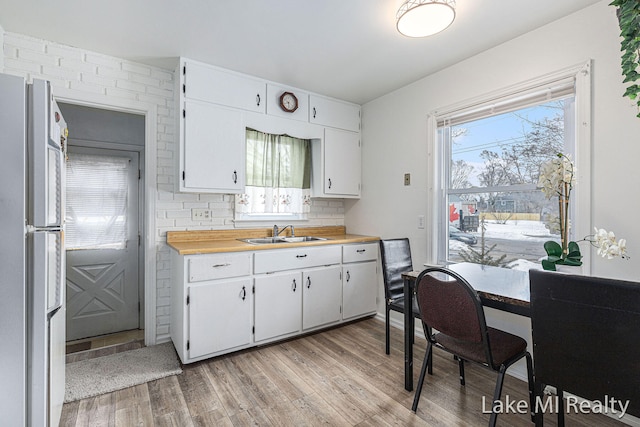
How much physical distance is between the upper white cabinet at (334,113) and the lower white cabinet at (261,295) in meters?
1.42

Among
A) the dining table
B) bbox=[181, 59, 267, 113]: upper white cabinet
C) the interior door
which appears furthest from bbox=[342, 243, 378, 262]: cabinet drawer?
the interior door

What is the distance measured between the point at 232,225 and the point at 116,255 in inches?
50.7

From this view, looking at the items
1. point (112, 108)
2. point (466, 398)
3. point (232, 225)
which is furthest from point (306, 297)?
point (112, 108)

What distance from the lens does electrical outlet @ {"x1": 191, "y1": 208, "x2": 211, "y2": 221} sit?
2.89m

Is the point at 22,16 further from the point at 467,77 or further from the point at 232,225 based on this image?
the point at 467,77

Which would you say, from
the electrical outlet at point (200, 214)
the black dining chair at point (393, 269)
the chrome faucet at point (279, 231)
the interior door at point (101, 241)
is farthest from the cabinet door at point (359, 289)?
the interior door at point (101, 241)

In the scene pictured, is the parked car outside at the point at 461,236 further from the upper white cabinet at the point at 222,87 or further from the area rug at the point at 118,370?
the area rug at the point at 118,370

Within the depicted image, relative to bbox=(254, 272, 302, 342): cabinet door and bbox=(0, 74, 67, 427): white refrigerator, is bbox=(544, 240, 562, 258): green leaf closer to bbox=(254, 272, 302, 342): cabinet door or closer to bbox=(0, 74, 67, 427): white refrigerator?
bbox=(254, 272, 302, 342): cabinet door

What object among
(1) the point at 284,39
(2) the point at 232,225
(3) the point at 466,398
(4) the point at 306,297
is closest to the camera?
(3) the point at 466,398

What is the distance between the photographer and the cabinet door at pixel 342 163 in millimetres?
3432

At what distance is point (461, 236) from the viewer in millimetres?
2730

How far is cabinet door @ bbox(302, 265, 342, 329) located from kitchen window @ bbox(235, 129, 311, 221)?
2.73 ft

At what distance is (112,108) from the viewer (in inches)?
102

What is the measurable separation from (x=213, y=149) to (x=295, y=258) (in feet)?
4.03
